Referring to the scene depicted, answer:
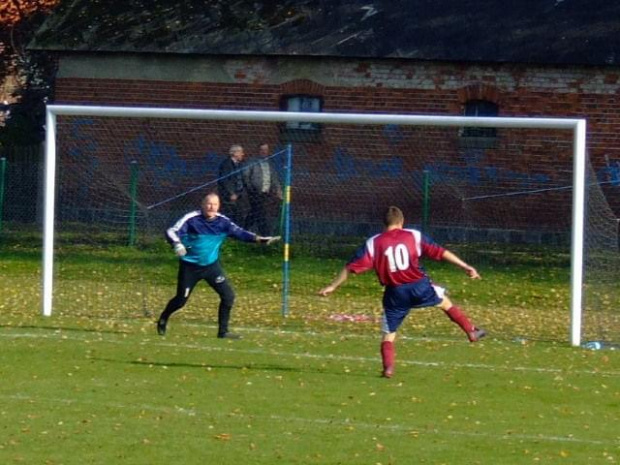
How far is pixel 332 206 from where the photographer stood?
19938 mm

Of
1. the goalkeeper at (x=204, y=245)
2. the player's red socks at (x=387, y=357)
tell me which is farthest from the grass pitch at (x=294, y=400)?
the goalkeeper at (x=204, y=245)

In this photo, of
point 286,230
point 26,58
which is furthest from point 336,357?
point 26,58

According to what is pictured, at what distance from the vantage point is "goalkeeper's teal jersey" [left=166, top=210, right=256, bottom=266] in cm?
1566

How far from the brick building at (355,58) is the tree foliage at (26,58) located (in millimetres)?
4838

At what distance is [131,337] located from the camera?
16188 mm

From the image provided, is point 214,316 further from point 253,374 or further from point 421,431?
point 421,431

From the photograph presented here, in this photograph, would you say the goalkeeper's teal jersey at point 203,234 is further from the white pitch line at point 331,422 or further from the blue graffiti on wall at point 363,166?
the blue graffiti on wall at point 363,166

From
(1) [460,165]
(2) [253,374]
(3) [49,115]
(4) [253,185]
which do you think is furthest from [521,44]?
(2) [253,374]

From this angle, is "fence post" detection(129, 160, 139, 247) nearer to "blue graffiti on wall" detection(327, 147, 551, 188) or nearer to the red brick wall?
"blue graffiti on wall" detection(327, 147, 551, 188)

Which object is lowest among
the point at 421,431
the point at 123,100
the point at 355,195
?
the point at 421,431

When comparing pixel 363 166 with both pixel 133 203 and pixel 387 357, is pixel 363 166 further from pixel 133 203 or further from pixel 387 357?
pixel 387 357

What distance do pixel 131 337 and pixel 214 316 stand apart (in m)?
2.47

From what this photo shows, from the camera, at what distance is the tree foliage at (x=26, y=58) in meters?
36.2

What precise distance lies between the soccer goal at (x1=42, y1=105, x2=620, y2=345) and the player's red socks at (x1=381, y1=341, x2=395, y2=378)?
4061 mm
